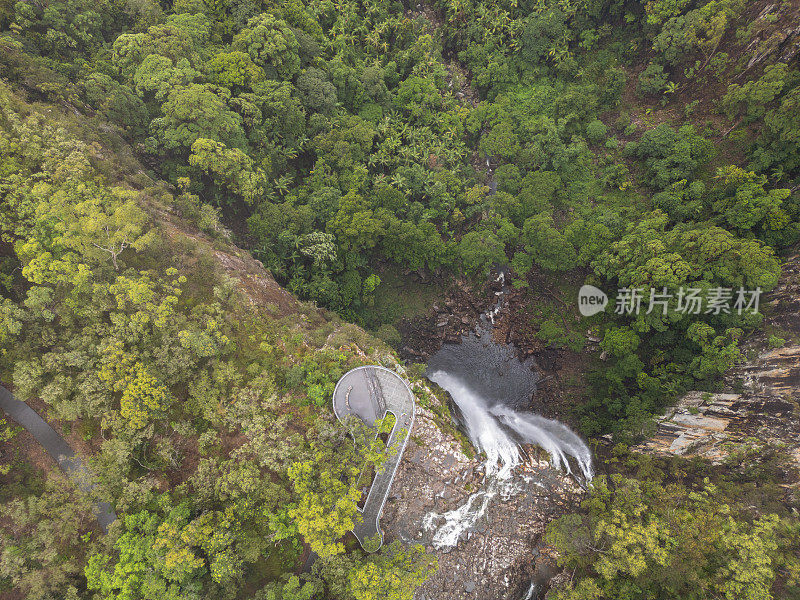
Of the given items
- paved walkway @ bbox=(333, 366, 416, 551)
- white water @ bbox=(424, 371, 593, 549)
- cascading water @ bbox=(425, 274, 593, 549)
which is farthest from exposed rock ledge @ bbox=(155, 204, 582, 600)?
paved walkway @ bbox=(333, 366, 416, 551)

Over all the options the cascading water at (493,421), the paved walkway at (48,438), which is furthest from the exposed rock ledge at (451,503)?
the paved walkway at (48,438)

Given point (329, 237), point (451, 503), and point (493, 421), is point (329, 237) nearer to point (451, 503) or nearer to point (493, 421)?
point (493, 421)

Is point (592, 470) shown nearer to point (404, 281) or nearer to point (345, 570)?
point (345, 570)

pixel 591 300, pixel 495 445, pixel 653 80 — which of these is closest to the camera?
pixel 495 445

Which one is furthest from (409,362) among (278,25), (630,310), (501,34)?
(501,34)

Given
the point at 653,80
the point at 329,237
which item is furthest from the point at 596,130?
the point at 329,237

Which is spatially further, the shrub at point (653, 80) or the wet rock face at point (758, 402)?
the shrub at point (653, 80)

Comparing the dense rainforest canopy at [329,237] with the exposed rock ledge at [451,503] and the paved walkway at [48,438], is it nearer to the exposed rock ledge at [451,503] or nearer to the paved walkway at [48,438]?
the paved walkway at [48,438]
